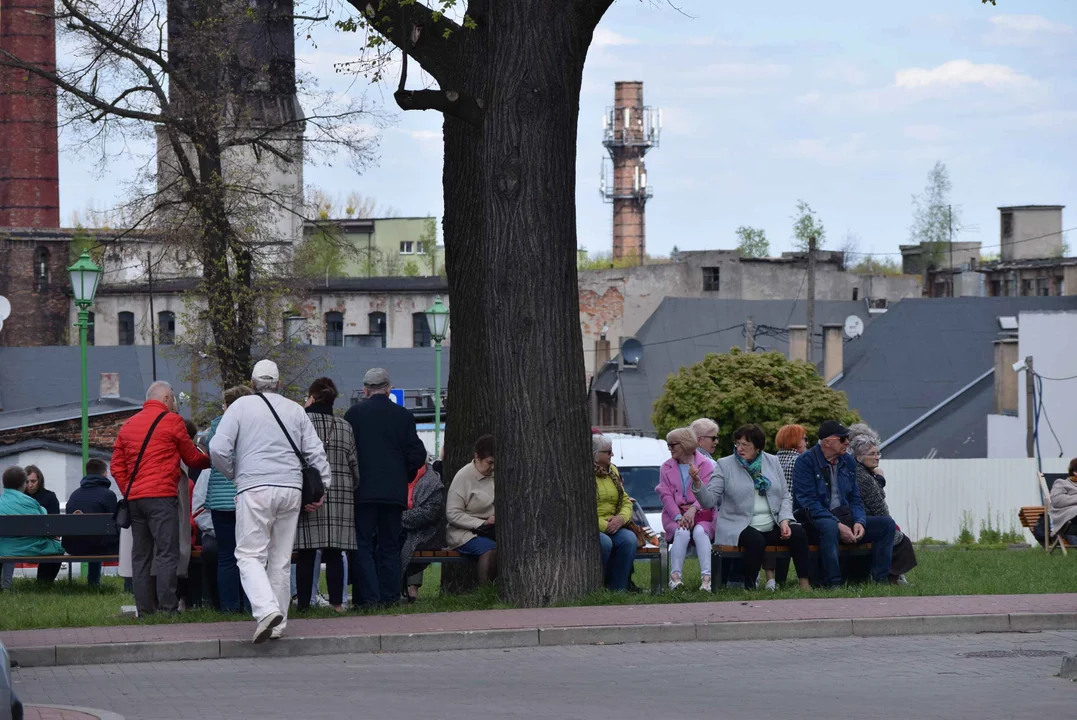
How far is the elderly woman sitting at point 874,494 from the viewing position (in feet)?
45.6

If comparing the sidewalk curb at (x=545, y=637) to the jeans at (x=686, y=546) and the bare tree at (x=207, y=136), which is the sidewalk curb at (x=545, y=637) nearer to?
the jeans at (x=686, y=546)

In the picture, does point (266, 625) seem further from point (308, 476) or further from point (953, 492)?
point (953, 492)

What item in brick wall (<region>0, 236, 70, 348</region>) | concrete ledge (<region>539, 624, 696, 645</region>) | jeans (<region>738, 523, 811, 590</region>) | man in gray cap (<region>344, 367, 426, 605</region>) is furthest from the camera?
brick wall (<region>0, 236, 70, 348</region>)

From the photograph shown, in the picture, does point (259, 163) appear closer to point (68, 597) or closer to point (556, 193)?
point (68, 597)

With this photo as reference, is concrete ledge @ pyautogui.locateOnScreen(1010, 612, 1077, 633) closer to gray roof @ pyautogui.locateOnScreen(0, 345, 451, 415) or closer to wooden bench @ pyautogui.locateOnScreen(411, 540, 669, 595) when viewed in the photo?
wooden bench @ pyautogui.locateOnScreen(411, 540, 669, 595)

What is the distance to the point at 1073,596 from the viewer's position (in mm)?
12922

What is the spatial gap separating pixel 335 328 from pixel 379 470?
6940 cm

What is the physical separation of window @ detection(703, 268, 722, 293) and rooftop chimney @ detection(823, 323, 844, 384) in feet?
70.0

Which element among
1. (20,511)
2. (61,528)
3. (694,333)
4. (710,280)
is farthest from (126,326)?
(61,528)

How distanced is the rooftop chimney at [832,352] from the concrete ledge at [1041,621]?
4418 centimetres

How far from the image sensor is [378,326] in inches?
3177

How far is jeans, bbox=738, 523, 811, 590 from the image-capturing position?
13.4 metres

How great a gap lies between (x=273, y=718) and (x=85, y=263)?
1769cm

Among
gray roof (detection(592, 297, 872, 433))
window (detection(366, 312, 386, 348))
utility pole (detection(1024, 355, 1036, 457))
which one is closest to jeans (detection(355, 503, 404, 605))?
utility pole (detection(1024, 355, 1036, 457))
